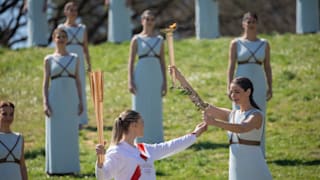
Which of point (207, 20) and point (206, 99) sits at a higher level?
point (207, 20)

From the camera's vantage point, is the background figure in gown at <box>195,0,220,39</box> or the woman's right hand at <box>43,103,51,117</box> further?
the background figure in gown at <box>195,0,220,39</box>

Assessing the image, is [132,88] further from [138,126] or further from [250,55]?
[138,126]

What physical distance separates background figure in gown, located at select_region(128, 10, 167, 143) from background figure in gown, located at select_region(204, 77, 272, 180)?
534cm

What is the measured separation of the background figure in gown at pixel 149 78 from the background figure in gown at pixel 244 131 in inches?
210

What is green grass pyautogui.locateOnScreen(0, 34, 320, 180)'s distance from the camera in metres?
13.6

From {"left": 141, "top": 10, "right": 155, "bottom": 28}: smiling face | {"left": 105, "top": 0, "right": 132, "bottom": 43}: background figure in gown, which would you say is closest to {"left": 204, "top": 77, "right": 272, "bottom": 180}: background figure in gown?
{"left": 141, "top": 10, "right": 155, "bottom": 28}: smiling face

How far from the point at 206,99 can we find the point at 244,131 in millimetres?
9542

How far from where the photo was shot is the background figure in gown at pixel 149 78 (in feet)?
48.6

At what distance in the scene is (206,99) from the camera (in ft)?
61.3

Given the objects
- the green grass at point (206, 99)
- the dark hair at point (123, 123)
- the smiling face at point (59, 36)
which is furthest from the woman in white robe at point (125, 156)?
the smiling face at point (59, 36)

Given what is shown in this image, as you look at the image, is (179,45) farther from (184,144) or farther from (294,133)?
(184,144)

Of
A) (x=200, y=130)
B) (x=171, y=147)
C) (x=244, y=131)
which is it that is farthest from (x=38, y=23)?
(x=171, y=147)

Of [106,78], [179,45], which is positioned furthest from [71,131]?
[179,45]

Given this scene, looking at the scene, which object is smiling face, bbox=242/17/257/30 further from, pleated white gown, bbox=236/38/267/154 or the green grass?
the green grass
